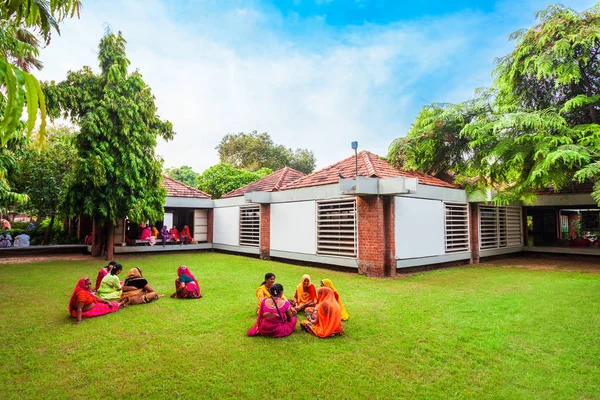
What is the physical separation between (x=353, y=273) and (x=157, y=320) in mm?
6453

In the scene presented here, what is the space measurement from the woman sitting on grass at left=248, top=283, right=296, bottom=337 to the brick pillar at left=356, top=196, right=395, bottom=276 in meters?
5.40

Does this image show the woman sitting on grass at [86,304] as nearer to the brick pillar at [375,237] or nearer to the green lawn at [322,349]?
the green lawn at [322,349]

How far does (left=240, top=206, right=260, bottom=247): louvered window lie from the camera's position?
50.0ft

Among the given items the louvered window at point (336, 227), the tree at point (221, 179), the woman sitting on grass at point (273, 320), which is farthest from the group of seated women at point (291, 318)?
the tree at point (221, 179)

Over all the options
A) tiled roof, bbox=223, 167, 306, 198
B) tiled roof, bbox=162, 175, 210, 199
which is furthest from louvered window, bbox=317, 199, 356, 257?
tiled roof, bbox=162, 175, 210, 199

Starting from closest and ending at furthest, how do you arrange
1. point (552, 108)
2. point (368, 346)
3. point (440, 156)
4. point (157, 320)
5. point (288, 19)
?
point (368, 346) < point (157, 320) < point (288, 19) < point (552, 108) < point (440, 156)

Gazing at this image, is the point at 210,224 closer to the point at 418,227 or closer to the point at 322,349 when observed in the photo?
the point at 418,227

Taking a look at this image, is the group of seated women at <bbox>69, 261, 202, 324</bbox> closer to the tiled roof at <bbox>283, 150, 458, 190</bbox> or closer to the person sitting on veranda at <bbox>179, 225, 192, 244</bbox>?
the tiled roof at <bbox>283, 150, 458, 190</bbox>

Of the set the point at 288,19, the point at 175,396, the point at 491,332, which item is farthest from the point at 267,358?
the point at 288,19

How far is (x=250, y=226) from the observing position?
1565 centimetres

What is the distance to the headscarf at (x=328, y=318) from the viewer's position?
504cm

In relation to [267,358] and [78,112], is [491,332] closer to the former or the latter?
[267,358]

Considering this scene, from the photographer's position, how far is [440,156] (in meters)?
14.7

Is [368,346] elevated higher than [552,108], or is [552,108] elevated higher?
[552,108]
